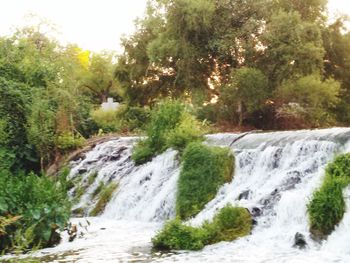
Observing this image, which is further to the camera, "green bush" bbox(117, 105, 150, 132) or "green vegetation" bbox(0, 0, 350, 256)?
"green bush" bbox(117, 105, 150, 132)

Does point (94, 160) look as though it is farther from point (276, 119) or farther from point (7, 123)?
point (276, 119)

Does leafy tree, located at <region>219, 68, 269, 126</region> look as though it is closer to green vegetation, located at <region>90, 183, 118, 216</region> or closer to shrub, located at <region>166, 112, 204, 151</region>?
shrub, located at <region>166, 112, 204, 151</region>

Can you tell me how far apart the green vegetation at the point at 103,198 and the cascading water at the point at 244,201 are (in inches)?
9.7

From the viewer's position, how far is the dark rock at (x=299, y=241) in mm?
8652

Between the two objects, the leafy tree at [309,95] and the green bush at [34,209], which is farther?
the leafy tree at [309,95]

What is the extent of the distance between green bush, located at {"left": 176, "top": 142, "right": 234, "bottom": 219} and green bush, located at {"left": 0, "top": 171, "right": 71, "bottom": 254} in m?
3.43

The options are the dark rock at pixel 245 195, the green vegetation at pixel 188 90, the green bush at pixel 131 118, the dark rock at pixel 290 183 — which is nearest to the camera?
the dark rock at pixel 290 183

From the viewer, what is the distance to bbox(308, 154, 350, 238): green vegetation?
9000 millimetres

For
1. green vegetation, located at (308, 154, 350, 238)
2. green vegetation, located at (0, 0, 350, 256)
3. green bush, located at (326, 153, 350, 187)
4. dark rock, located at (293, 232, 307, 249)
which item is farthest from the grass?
dark rock, located at (293, 232, 307, 249)

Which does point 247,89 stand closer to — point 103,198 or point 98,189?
point 98,189

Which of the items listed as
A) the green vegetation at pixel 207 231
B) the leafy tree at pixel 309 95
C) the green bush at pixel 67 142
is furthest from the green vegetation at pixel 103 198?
the leafy tree at pixel 309 95

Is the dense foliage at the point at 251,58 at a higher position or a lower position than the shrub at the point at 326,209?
higher

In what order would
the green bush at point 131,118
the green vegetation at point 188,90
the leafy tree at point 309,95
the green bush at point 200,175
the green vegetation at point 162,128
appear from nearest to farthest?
→ the green bush at point 200,175, the green vegetation at point 188,90, the green vegetation at point 162,128, the leafy tree at point 309,95, the green bush at point 131,118

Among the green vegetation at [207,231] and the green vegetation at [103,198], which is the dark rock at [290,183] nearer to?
the green vegetation at [207,231]
